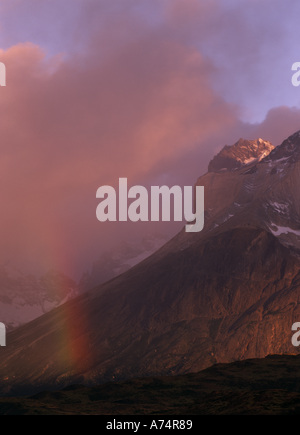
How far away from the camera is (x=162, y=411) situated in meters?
195
